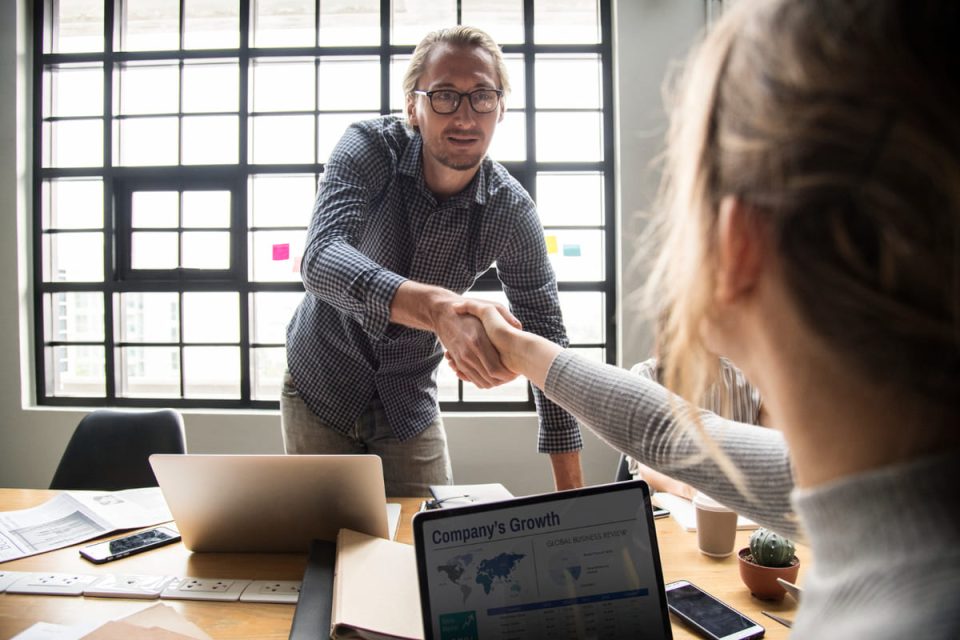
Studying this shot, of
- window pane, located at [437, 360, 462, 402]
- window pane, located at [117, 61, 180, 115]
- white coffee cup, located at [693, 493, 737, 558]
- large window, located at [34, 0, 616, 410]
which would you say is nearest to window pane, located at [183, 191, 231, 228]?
large window, located at [34, 0, 616, 410]

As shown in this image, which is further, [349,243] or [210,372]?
[210,372]

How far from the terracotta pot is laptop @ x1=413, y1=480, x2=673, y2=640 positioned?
0.28 m

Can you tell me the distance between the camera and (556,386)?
0.94 m

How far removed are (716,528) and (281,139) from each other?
11.2ft

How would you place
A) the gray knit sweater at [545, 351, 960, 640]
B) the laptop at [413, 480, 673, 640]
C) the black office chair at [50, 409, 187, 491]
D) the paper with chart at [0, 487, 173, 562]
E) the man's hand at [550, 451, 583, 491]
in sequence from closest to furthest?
the gray knit sweater at [545, 351, 960, 640], the laptop at [413, 480, 673, 640], the paper with chart at [0, 487, 173, 562], the man's hand at [550, 451, 583, 491], the black office chair at [50, 409, 187, 491]

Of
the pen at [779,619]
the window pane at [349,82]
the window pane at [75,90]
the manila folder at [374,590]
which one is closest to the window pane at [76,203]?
the window pane at [75,90]

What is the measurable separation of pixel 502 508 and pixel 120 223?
3.87 metres

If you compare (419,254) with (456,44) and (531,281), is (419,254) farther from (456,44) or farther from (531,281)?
(456,44)

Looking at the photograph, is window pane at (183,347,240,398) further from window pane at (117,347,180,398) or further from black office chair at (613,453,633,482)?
black office chair at (613,453,633,482)

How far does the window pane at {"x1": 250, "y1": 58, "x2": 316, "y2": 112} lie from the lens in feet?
12.0

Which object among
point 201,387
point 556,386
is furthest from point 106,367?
point 556,386

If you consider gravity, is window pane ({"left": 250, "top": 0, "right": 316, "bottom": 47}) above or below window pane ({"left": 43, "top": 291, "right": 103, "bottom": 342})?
above

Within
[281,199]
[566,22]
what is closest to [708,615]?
[281,199]

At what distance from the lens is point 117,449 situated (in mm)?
2057
